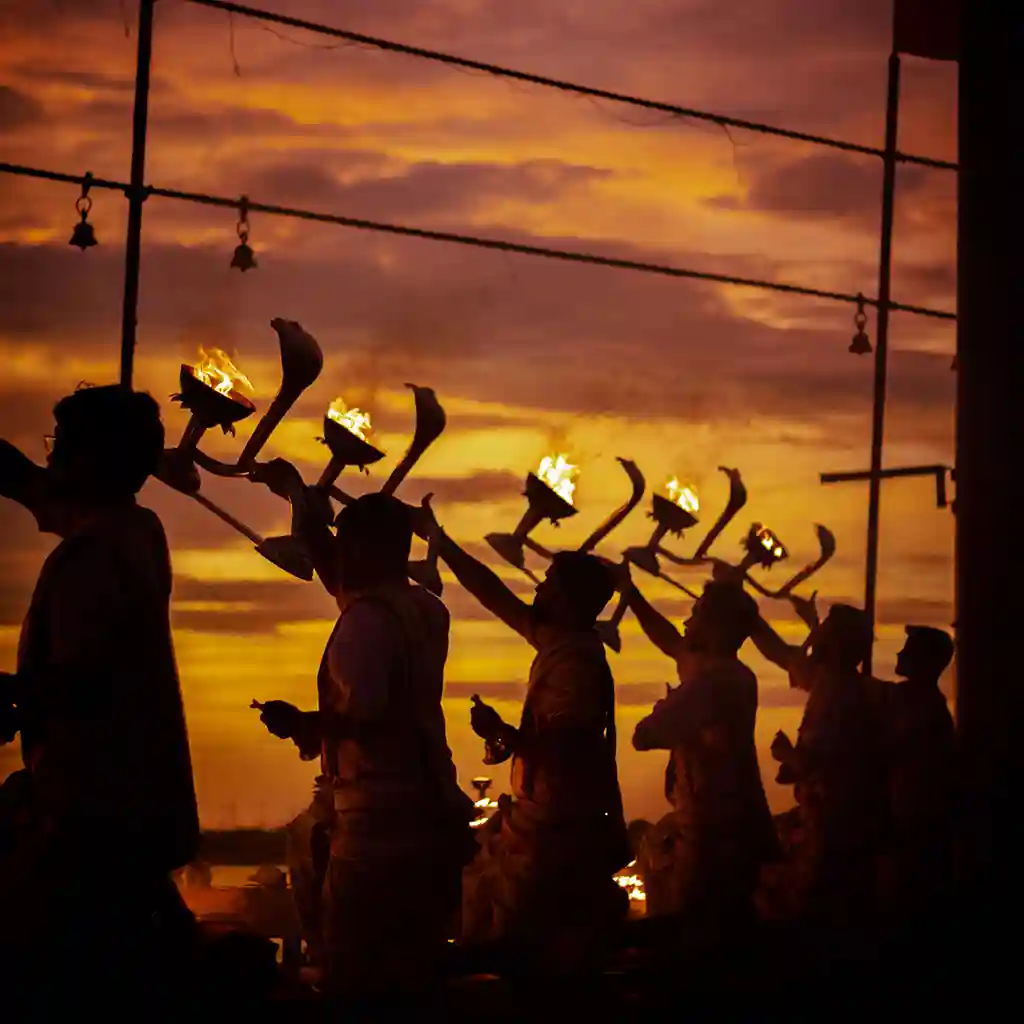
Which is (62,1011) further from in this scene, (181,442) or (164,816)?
(181,442)

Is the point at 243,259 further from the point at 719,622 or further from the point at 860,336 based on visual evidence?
the point at 860,336

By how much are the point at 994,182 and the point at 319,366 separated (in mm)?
4480

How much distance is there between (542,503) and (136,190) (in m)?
2.03

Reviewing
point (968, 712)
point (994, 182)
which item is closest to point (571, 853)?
point (968, 712)

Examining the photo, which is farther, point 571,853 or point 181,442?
point 571,853

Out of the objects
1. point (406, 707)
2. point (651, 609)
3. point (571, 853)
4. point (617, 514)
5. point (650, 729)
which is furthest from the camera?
point (617, 514)

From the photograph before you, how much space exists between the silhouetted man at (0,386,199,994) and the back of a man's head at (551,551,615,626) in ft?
8.66

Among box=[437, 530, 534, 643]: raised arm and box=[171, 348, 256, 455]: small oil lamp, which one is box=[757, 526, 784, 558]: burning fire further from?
box=[171, 348, 256, 455]: small oil lamp

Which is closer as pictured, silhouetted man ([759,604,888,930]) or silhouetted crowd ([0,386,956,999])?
silhouetted crowd ([0,386,956,999])

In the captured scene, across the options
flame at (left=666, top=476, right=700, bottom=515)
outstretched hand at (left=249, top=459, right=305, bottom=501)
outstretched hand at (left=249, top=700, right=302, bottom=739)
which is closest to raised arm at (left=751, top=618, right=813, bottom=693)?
flame at (left=666, top=476, right=700, bottom=515)

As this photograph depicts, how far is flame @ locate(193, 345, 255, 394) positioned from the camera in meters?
6.18

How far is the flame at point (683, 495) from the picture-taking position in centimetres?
999

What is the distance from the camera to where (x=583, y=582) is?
6617mm

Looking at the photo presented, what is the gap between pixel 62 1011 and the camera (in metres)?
3.89
